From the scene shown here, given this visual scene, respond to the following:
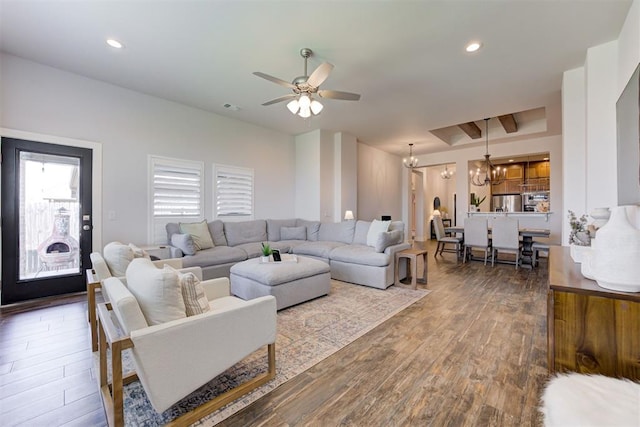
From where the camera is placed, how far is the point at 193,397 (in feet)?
5.47

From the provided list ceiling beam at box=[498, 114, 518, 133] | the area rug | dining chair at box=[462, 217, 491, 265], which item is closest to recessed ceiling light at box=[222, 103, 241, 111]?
the area rug

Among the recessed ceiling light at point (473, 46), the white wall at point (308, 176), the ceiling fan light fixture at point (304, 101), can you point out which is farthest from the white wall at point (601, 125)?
the white wall at point (308, 176)

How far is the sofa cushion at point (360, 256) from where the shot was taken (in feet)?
12.8

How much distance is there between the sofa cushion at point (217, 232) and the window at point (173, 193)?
1.21 feet

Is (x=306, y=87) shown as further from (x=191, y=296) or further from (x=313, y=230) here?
(x=313, y=230)

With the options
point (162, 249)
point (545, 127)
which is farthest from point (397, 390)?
point (545, 127)

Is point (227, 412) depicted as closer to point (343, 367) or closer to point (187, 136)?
point (343, 367)

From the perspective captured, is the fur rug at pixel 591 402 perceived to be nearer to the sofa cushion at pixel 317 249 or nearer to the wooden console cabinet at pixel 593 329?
the wooden console cabinet at pixel 593 329

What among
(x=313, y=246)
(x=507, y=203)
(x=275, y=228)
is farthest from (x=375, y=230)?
→ (x=507, y=203)

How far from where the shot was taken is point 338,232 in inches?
211

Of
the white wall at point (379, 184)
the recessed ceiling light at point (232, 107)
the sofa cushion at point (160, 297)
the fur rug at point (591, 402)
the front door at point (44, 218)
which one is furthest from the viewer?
the white wall at point (379, 184)

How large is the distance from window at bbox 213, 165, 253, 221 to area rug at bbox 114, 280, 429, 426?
8.96 ft

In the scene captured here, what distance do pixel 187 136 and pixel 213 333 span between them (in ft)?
14.5

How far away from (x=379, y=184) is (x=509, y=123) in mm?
3563
